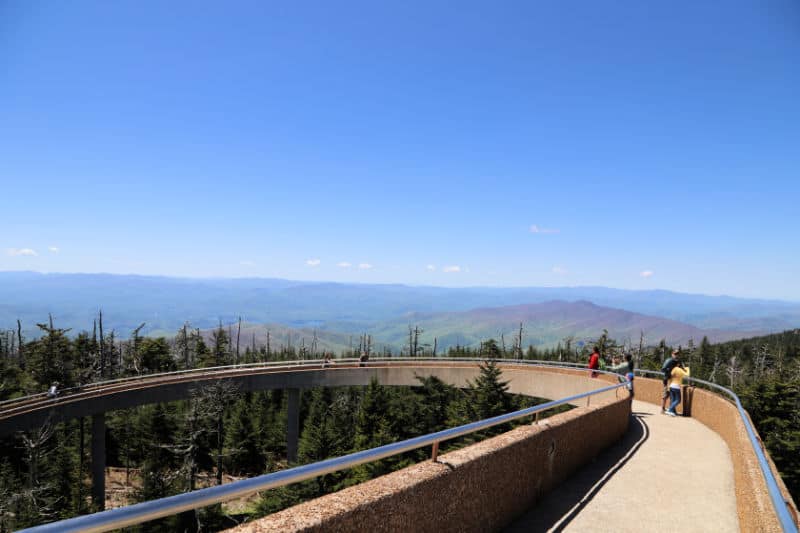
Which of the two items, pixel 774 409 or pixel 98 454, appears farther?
pixel 774 409

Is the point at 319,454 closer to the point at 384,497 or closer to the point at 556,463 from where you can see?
the point at 556,463

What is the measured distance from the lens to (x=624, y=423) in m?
11.1

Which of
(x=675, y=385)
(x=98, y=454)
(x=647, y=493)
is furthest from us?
(x=98, y=454)

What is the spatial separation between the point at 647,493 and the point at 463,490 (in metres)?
4.09

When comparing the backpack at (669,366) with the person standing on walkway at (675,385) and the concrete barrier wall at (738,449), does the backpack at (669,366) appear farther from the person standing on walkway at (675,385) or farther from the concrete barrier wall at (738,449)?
the concrete barrier wall at (738,449)

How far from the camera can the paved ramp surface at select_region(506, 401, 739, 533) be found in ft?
19.0

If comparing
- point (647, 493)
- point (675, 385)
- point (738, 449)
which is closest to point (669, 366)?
point (675, 385)

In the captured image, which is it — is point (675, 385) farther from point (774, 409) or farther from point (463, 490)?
point (774, 409)

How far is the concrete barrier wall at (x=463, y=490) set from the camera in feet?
10.2

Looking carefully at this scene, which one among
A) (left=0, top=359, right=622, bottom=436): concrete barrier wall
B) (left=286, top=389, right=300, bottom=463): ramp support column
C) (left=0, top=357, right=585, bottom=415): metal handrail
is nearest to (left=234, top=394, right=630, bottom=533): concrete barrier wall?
(left=0, top=359, right=622, bottom=436): concrete barrier wall

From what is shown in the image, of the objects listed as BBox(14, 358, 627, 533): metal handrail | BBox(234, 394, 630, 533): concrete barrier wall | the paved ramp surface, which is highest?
BBox(14, 358, 627, 533): metal handrail

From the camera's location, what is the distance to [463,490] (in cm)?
454

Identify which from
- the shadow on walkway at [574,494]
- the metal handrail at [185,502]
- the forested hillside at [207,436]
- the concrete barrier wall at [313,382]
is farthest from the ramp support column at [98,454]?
the metal handrail at [185,502]

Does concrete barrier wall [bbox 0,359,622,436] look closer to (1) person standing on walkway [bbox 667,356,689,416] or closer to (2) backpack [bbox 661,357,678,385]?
(1) person standing on walkway [bbox 667,356,689,416]
